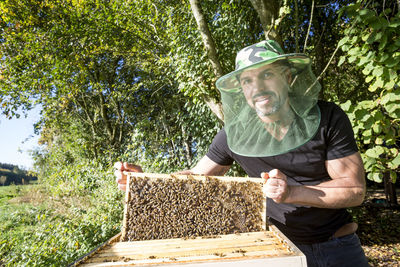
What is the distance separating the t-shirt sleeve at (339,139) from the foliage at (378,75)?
1092 millimetres

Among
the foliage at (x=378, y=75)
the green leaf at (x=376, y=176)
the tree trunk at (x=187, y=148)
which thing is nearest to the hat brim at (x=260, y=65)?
the foliage at (x=378, y=75)

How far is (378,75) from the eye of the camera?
94.5 inches

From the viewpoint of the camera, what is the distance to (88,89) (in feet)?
40.1

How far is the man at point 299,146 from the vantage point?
1521 mm

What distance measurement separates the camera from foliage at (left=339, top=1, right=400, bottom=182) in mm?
2334

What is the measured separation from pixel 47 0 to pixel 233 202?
30.6 feet

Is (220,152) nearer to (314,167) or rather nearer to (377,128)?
(314,167)

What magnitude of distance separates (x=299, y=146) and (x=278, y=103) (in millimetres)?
321

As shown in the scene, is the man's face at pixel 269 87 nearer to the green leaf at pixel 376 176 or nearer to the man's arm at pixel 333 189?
the man's arm at pixel 333 189

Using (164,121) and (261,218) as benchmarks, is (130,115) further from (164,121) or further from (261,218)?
(261,218)

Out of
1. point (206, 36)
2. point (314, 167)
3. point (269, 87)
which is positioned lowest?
point (314, 167)

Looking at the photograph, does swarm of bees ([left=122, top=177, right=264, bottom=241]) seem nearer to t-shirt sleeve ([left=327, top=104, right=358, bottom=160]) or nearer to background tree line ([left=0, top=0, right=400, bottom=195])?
t-shirt sleeve ([left=327, top=104, right=358, bottom=160])

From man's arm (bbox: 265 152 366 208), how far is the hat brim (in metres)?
0.66

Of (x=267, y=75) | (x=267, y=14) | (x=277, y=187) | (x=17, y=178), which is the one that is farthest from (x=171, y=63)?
(x=17, y=178)
